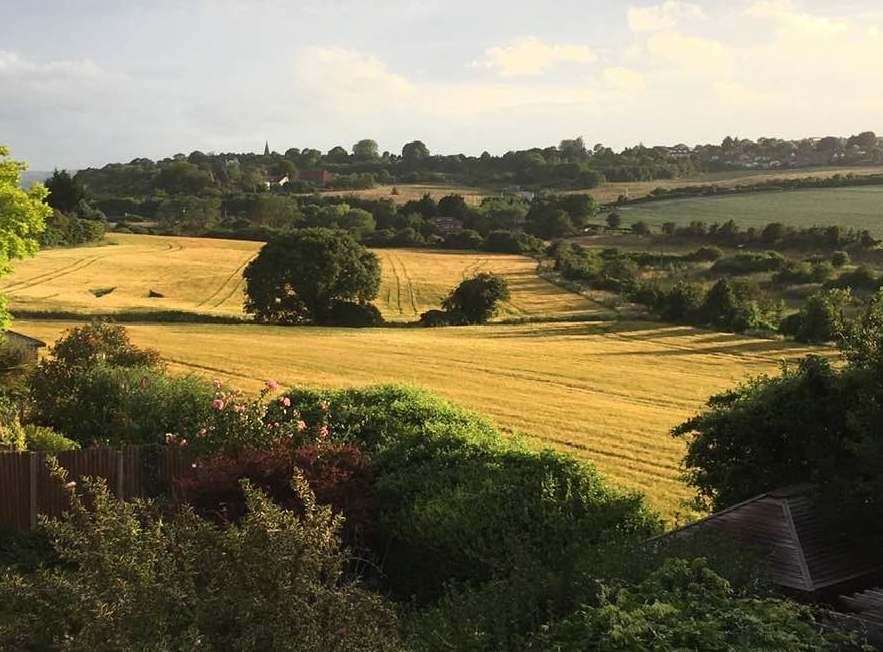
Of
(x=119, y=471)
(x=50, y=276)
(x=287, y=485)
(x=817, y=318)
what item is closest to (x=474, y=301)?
(x=817, y=318)

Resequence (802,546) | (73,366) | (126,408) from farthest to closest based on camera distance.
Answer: (73,366) → (126,408) → (802,546)

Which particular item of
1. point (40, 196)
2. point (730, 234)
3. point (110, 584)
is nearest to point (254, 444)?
point (110, 584)

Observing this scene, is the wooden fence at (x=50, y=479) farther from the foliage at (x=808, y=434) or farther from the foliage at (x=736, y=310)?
the foliage at (x=736, y=310)

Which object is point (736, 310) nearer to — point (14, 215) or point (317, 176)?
point (14, 215)

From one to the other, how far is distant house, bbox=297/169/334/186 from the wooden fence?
154 m

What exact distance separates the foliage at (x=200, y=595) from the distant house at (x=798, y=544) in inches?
180

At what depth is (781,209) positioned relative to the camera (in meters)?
104

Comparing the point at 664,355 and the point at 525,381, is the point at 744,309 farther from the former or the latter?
the point at 525,381

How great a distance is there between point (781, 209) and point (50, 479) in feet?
348

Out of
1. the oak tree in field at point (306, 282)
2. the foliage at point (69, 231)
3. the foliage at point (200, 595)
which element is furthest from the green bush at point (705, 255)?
the foliage at point (200, 595)

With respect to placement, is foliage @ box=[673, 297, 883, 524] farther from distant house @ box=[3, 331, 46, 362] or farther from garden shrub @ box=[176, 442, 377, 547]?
distant house @ box=[3, 331, 46, 362]

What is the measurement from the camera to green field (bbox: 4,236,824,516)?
23891 mm

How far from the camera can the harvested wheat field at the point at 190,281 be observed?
174ft

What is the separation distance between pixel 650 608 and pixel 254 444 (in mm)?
8520
